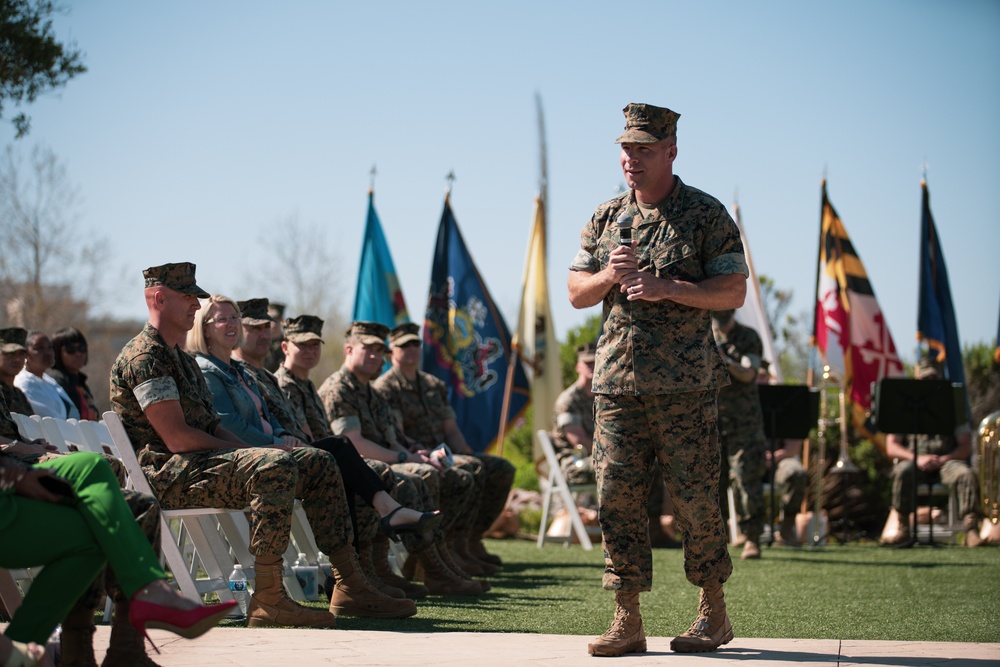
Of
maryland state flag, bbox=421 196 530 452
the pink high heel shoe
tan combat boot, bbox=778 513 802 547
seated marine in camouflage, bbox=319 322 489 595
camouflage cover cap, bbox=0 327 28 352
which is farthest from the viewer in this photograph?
maryland state flag, bbox=421 196 530 452

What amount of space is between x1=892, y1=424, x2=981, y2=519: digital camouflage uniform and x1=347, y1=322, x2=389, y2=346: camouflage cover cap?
248 inches

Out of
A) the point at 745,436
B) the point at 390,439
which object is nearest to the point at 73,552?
the point at 390,439

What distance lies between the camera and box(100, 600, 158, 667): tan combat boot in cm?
379

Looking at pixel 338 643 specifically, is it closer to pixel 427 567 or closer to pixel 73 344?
pixel 427 567

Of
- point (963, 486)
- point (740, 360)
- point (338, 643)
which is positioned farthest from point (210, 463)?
point (963, 486)

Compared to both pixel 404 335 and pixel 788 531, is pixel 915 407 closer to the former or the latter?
pixel 788 531

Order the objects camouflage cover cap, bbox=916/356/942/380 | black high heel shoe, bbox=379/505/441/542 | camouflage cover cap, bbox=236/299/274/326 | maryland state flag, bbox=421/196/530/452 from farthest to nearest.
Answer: maryland state flag, bbox=421/196/530/452 < camouflage cover cap, bbox=916/356/942/380 < camouflage cover cap, bbox=236/299/274/326 < black high heel shoe, bbox=379/505/441/542

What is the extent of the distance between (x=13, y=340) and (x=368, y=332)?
2385 millimetres

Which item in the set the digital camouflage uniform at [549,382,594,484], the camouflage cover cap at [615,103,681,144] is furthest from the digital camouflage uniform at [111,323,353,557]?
the digital camouflage uniform at [549,382,594,484]

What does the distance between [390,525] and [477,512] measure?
3.11 meters

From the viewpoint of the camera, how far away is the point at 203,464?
18.0 feet

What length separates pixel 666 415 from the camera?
15.7 feet

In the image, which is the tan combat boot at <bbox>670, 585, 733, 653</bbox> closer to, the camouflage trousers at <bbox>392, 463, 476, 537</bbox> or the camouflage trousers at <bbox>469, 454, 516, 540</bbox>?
the camouflage trousers at <bbox>392, 463, 476, 537</bbox>

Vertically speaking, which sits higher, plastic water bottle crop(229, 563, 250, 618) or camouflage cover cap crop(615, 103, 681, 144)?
camouflage cover cap crop(615, 103, 681, 144)
